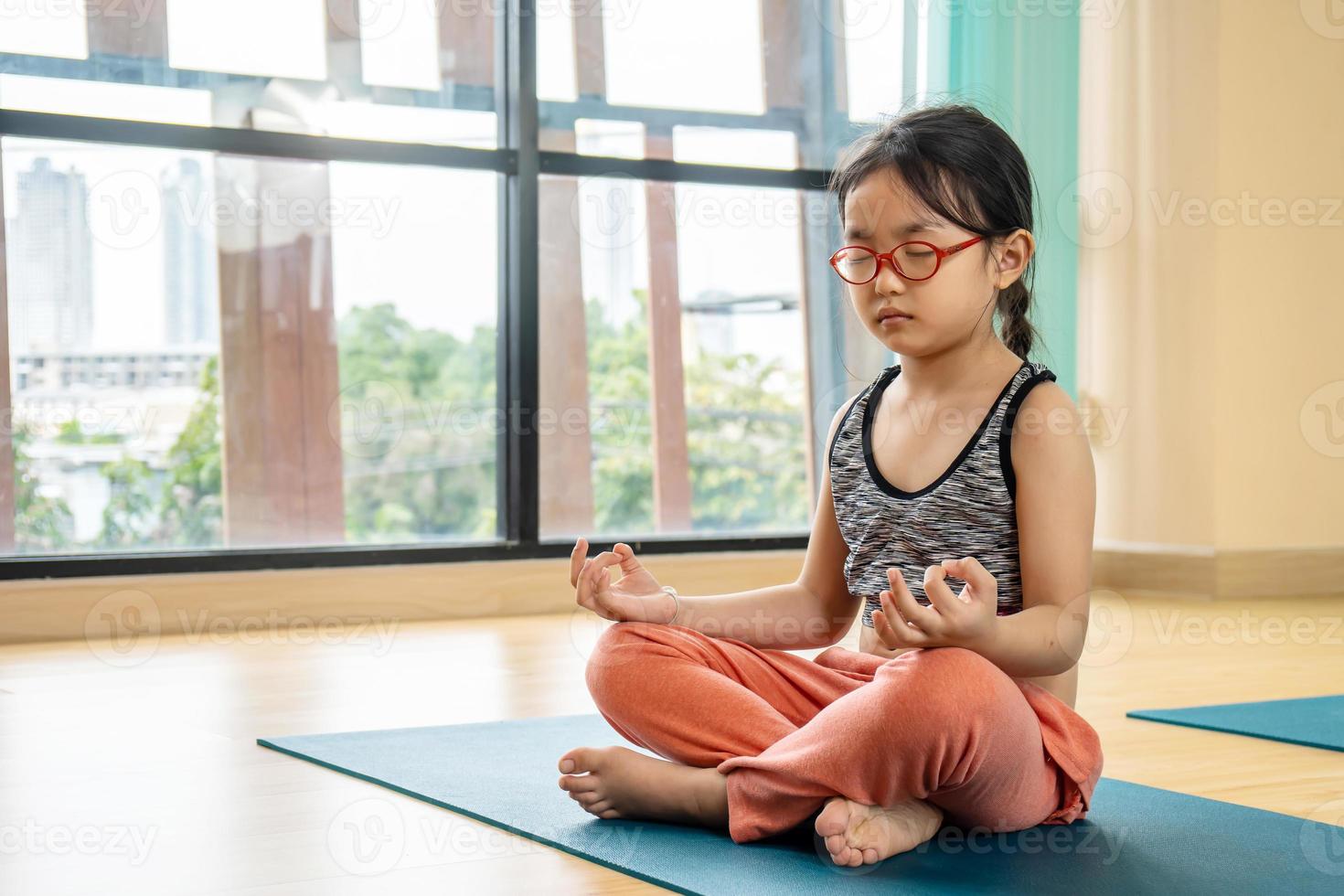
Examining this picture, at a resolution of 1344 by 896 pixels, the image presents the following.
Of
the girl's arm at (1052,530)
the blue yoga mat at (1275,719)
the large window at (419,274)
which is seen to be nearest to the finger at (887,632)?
the girl's arm at (1052,530)

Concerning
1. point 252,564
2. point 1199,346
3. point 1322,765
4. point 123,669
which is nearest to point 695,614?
point 1322,765

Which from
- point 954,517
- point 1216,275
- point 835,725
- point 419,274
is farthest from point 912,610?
point 1216,275

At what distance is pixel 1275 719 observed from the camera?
1.91 meters

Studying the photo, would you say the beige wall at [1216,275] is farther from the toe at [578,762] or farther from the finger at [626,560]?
the toe at [578,762]

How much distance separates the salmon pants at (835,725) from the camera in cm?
114

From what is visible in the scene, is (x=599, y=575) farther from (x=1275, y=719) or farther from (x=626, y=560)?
(x=1275, y=719)

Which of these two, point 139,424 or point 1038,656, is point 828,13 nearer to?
point 139,424

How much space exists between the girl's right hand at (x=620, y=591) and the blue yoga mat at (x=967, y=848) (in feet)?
0.61

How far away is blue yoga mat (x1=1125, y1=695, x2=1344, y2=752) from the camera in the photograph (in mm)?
1784

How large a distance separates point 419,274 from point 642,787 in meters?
2.34

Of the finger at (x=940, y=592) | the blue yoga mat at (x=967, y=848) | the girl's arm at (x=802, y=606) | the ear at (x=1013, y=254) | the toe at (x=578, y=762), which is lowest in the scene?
the blue yoga mat at (x=967, y=848)

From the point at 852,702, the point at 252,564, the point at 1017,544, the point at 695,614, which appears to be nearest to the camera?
the point at 852,702

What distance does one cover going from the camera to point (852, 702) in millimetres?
1179

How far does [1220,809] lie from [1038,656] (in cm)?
34
